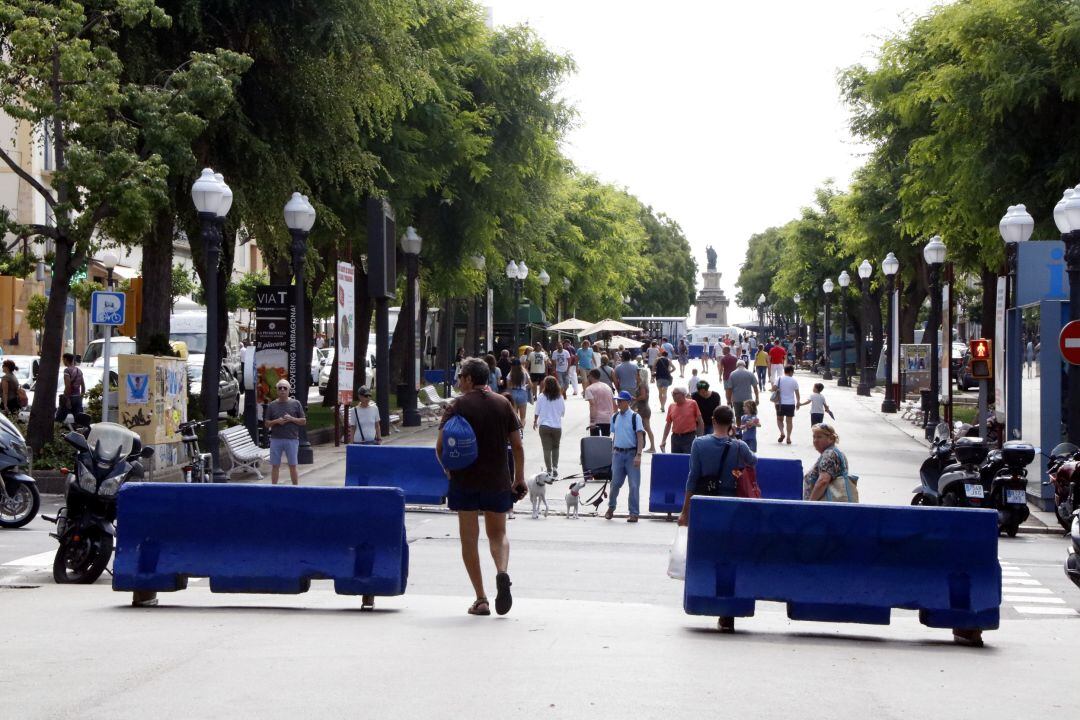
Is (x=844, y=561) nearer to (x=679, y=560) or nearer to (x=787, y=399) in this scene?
(x=679, y=560)

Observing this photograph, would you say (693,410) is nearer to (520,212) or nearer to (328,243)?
(328,243)

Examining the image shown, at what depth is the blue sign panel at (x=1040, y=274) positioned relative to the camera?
71.7ft

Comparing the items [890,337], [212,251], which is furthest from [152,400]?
[890,337]

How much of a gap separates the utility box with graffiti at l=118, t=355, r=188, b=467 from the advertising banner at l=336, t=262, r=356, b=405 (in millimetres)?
5279

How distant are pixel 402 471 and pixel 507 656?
11.5m

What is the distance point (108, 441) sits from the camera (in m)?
12.4

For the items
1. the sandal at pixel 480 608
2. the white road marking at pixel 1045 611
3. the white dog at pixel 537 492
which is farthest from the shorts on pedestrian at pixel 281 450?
the white road marking at pixel 1045 611

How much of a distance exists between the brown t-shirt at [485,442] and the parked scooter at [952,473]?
820cm

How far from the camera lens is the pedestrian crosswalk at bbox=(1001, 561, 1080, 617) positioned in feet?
41.3

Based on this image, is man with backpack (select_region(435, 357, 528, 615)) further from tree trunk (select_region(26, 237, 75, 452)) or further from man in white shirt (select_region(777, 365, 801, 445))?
man in white shirt (select_region(777, 365, 801, 445))

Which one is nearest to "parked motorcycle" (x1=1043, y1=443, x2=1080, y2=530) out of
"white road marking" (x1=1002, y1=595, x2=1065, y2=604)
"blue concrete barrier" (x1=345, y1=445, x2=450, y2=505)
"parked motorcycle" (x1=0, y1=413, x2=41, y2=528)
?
"white road marking" (x1=1002, y1=595, x2=1065, y2=604)

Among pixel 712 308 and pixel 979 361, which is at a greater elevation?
pixel 712 308

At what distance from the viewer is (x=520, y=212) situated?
38.9m

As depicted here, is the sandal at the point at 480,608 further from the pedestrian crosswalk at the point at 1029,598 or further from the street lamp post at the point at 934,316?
the street lamp post at the point at 934,316
